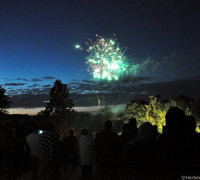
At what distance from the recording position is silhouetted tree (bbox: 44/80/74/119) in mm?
53344

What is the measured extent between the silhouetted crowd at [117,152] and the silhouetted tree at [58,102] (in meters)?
44.4

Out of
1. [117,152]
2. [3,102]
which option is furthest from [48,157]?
[3,102]

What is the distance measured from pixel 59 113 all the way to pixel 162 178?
52.6 meters

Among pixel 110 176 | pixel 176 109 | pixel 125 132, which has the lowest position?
pixel 110 176

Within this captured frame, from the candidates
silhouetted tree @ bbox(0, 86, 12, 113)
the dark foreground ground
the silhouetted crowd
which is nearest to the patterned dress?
the silhouetted crowd

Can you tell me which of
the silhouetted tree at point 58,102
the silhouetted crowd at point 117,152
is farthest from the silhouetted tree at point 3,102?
the silhouetted crowd at point 117,152

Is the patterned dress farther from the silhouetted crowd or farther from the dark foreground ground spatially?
the dark foreground ground

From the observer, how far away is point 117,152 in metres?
5.92

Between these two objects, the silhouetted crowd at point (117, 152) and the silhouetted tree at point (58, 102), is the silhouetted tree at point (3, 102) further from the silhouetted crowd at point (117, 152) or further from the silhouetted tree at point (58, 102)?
the silhouetted crowd at point (117, 152)

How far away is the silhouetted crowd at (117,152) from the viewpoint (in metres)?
2.50

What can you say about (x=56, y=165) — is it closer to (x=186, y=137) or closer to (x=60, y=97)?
(x=186, y=137)

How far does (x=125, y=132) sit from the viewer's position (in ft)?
23.0

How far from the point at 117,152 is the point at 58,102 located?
49.2 metres

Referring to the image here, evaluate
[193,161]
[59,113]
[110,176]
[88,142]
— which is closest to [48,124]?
[88,142]
